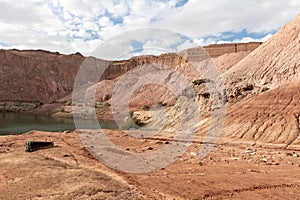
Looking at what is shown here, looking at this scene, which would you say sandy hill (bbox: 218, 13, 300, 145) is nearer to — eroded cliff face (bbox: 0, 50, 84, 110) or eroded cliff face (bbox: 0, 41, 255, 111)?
eroded cliff face (bbox: 0, 41, 255, 111)

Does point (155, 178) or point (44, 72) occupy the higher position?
point (44, 72)

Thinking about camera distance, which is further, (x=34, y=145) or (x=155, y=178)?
(x=34, y=145)

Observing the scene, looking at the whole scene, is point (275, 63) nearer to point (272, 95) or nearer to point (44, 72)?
point (272, 95)

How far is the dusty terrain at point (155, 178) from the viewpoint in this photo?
31.5 ft

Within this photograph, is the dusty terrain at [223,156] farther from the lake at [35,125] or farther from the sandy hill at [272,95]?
the lake at [35,125]

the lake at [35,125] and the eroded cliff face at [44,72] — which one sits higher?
the eroded cliff face at [44,72]

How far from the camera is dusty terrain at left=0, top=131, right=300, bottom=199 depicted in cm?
961

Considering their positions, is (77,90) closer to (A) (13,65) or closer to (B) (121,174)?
(A) (13,65)

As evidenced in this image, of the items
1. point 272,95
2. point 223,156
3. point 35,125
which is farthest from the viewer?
point 35,125

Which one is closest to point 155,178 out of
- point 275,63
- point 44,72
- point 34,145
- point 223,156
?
point 223,156

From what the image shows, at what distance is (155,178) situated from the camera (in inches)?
448

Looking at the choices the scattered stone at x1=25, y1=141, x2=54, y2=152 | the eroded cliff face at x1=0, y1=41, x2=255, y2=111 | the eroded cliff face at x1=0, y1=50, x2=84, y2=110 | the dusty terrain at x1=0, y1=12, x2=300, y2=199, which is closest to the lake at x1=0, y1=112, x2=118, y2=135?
the dusty terrain at x1=0, y1=12, x2=300, y2=199

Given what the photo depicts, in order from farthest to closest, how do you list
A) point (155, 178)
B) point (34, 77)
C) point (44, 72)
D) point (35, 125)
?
point (44, 72) → point (34, 77) → point (35, 125) → point (155, 178)

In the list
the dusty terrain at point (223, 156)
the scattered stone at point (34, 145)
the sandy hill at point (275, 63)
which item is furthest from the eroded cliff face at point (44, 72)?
the scattered stone at point (34, 145)
